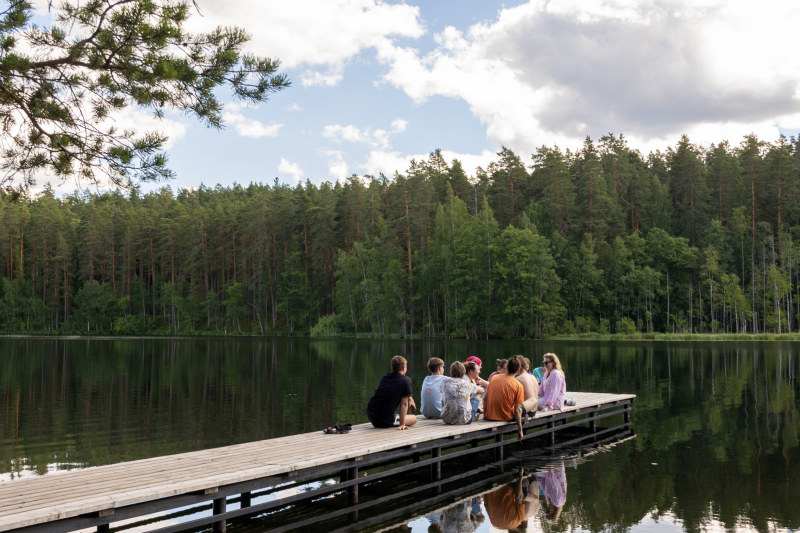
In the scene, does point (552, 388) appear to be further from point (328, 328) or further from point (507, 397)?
point (328, 328)

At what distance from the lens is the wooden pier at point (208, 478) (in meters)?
6.13

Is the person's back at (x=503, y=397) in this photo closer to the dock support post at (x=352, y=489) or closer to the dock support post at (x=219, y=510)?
the dock support post at (x=352, y=489)

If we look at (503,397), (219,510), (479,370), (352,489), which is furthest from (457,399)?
(219,510)

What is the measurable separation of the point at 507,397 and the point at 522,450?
2070 millimetres

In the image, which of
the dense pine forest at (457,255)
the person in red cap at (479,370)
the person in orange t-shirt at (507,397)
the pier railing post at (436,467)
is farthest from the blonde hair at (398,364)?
the dense pine forest at (457,255)

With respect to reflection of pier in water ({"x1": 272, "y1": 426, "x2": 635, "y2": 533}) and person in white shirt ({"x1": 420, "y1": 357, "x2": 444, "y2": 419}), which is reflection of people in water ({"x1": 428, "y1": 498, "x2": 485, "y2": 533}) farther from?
person in white shirt ({"x1": 420, "y1": 357, "x2": 444, "y2": 419})

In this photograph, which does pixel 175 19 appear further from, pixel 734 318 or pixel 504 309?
pixel 734 318

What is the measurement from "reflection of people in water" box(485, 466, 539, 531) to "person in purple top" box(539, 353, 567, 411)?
302 cm

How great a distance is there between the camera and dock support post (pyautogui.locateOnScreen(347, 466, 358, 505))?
8883 mm

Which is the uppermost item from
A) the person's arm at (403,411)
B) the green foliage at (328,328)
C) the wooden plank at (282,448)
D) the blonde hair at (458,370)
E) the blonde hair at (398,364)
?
the blonde hair at (398,364)

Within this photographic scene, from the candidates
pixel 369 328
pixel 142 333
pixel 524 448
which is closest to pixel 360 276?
pixel 369 328

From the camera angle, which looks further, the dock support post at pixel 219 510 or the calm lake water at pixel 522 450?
the calm lake water at pixel 522 450

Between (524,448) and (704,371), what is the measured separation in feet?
56.7

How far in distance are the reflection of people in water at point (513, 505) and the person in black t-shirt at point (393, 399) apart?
191 cm
